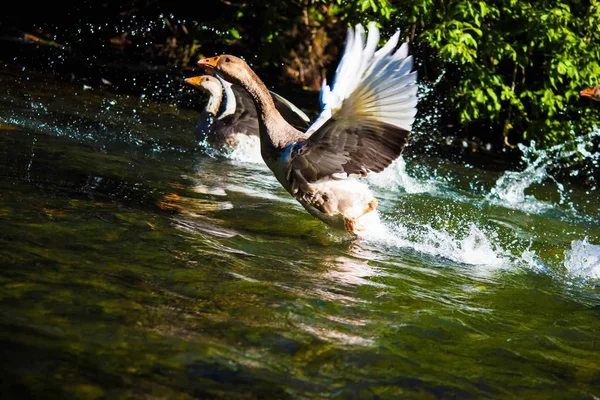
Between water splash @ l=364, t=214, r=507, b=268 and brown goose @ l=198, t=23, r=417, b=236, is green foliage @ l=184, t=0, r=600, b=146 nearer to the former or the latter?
water splash @ l=364, t=214, r=507, b=268

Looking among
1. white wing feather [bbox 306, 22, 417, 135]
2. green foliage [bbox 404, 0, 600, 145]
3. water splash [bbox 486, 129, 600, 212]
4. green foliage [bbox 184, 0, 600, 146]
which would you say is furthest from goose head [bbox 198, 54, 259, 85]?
green foliage [bbox 404, 0, 600, 145]

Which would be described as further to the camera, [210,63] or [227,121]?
[227,121]

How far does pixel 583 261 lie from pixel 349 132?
2.14m

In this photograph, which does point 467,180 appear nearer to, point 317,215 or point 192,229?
point 317,215

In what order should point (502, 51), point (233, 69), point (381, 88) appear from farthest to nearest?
point (502, 51), point (233, 69), point (381, 88)

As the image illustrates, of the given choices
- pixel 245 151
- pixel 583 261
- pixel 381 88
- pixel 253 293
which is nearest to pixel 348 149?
pixel 381 88

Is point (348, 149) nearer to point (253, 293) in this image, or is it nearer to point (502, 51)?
point (253, 293)

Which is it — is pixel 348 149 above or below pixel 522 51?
below

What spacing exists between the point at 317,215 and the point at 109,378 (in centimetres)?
331

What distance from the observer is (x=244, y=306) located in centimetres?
355

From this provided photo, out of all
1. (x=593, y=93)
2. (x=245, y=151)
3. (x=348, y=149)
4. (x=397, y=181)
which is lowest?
(x=245, y=151)

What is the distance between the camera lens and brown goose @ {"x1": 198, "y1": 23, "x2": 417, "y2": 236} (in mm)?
4992

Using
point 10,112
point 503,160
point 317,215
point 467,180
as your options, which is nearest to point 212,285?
point 317,215

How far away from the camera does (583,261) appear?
5852 millimetres
